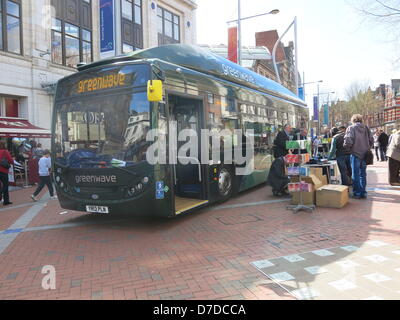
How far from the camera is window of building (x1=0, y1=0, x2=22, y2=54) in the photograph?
16266 millimetres

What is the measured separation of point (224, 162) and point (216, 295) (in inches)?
184

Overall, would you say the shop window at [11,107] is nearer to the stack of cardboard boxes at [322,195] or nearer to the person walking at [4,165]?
the person walking at [4,165]

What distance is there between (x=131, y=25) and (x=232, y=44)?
29.2 feet

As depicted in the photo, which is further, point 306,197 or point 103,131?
point 306,197

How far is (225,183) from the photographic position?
8.19m

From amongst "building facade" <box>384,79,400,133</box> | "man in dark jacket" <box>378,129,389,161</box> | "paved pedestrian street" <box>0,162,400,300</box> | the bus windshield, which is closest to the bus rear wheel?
"paved pedestrian street" <box>0,162,400,300</box>

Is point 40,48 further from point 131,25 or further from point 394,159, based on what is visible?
point 394,159

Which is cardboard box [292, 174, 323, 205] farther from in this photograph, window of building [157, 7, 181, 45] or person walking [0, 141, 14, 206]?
window of building [157, 7, 181, 45]

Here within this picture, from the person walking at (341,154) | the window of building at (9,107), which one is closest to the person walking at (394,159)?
the person walking at (341,154)

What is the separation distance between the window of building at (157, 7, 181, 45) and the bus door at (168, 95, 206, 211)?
21.9 meters

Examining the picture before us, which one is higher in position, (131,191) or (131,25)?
(131,25)

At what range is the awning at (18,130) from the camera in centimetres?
1380

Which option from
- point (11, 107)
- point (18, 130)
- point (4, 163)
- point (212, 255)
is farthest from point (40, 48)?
point (212, 255)

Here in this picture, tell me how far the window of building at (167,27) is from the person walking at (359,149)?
22260mm
